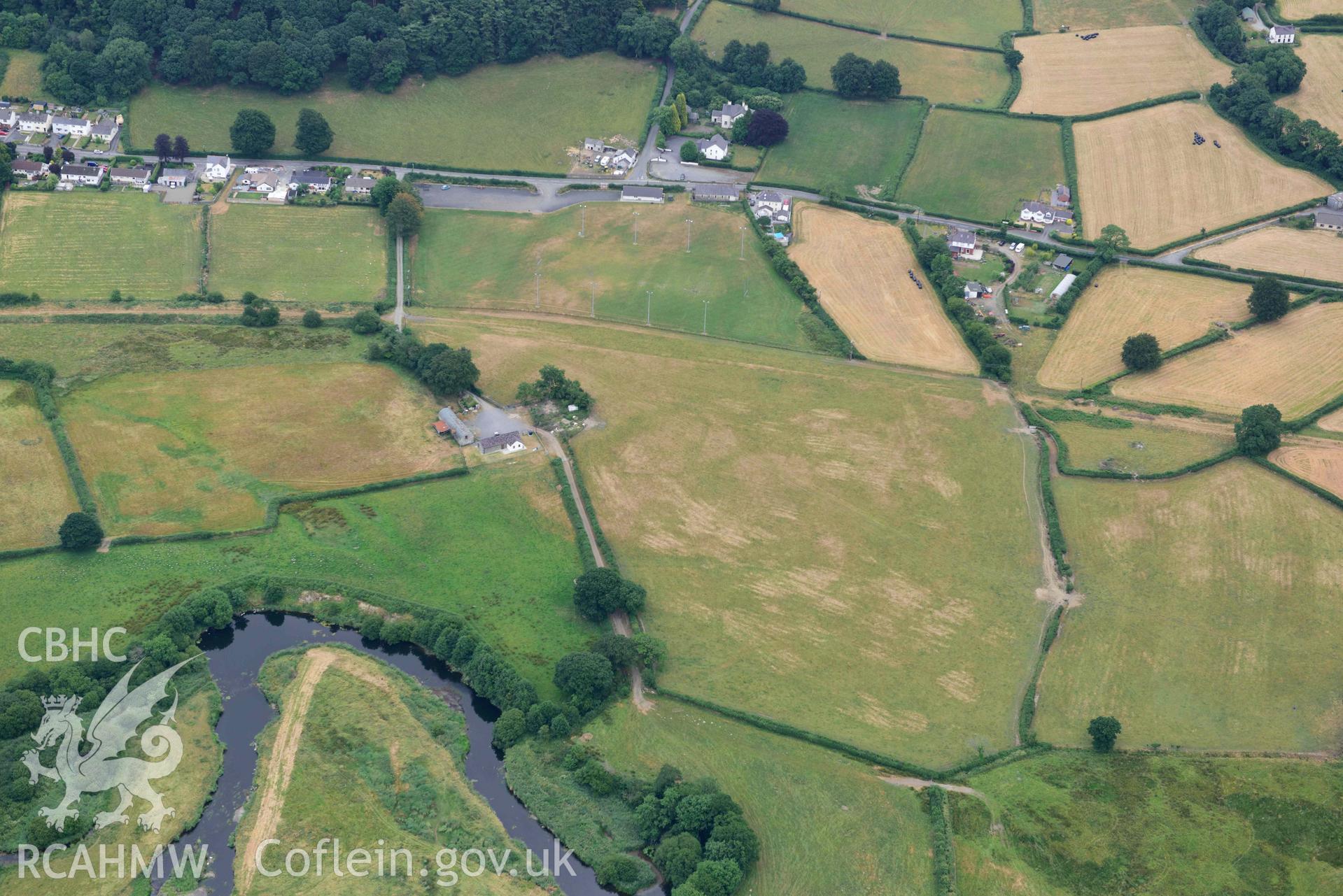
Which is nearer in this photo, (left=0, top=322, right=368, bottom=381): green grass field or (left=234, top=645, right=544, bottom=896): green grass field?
(left=234, top=645, right=544, bottom=896): green grass field

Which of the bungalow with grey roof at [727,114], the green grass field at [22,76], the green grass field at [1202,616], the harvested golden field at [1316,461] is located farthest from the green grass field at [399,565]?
the green grass field at [22,76]

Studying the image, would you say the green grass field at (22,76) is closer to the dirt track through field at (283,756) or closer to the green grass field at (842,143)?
the green grass field at (842,143)

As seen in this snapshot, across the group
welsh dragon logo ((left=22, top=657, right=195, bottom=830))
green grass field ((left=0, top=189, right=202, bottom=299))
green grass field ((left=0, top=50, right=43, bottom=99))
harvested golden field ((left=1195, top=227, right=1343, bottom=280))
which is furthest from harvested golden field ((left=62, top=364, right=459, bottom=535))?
harvested golden field ((left=1195, top=227, right=1343, bottom=280))

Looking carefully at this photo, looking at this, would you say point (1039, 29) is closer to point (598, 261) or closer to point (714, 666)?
point (598, 261)

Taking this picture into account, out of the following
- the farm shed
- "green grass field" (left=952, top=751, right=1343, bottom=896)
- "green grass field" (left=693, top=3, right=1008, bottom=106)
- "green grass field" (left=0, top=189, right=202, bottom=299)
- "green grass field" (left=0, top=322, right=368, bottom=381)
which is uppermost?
"green grass field" (left=693, top=3, right=1008, bottom=106)

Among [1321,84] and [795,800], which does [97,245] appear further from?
A: [1321,84]

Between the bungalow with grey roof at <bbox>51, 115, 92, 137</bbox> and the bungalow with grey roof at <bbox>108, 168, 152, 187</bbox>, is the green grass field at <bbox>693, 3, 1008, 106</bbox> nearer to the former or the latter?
the bungalow with grey roof at <bbox>108, 168, 152, 187</bbox>

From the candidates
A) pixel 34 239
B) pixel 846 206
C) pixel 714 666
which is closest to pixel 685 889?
pixel 714 666

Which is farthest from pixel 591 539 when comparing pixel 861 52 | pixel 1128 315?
pixel 861 52
